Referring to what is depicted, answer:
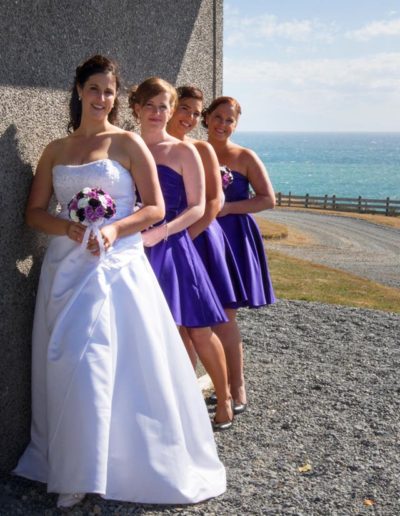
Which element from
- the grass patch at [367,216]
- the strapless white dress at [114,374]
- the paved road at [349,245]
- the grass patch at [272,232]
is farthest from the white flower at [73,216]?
the grass patch at [367,216]

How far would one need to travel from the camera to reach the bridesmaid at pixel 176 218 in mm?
4348

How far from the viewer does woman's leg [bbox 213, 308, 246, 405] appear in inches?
213

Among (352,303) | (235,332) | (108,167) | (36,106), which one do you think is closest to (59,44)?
(36,106)

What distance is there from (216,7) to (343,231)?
2770 cm

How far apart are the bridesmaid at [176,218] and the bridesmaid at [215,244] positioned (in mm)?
281

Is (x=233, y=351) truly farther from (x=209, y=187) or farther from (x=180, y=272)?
(x=209, y=187)

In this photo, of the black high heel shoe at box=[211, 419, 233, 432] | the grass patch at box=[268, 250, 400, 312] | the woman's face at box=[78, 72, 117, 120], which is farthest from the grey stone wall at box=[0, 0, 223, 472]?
the grass patch at box=[268, 250, 400, 312]

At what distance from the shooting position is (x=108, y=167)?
12.7 feet

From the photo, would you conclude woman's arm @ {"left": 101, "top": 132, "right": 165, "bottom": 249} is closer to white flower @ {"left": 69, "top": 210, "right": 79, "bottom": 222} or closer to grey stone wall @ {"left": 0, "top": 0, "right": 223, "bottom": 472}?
white flower @ {"left": 69, "top": 210, "right": 79, "bottom": 222}

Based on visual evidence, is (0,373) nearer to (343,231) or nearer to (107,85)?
(107,85)

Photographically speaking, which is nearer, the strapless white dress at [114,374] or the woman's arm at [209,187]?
the strapless white dress at [114,374]

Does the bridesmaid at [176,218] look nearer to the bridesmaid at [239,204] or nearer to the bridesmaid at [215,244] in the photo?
the bridesmaid at [215,244]

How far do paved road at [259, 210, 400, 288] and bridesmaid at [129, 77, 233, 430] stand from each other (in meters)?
13.7

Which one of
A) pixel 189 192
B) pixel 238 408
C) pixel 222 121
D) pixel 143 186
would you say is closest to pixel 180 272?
pixel 189 192
